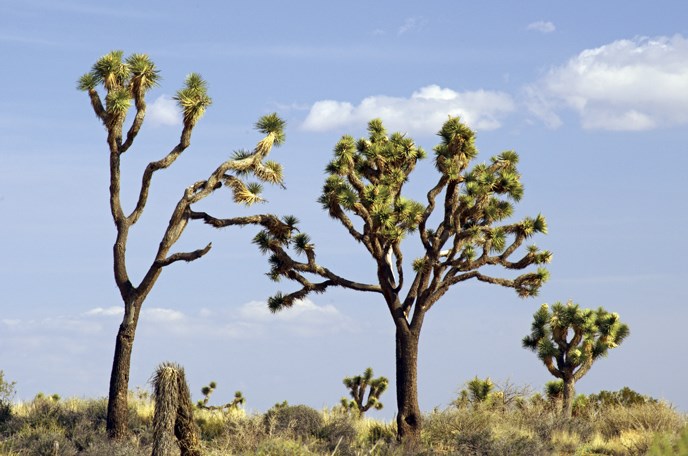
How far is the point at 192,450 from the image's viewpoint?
13898mm

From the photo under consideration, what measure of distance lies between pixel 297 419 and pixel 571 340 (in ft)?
36.0

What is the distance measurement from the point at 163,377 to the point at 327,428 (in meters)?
12.1

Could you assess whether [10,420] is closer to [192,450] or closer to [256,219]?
[256,219]

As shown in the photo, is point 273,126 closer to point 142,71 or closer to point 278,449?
point 142,71

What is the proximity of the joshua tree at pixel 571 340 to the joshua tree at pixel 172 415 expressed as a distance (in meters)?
19.1

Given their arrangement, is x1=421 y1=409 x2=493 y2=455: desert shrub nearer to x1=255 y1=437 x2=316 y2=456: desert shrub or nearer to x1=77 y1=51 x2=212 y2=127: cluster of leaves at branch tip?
x1=255 y1=437 x2=316 y2=456: desert shrub

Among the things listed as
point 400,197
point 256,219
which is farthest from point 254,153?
point 400,197

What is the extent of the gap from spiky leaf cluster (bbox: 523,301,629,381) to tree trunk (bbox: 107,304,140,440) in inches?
564

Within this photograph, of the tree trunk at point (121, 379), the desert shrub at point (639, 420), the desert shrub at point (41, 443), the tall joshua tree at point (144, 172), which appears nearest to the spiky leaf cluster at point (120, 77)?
the tall joshua tree at point (144, 172)

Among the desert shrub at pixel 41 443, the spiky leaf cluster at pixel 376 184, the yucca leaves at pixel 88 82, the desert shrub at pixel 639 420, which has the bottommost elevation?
the desert shrub at pixel 41 443

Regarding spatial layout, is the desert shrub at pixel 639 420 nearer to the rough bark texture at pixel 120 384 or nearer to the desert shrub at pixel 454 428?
the desert shrub at pixel 454 428

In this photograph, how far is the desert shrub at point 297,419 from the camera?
80.2ft

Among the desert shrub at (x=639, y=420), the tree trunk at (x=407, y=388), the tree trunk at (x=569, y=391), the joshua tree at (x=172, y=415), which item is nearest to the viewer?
the joshua tree at (x=172, y=415)

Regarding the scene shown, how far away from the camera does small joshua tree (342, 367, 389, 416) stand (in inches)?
1198
